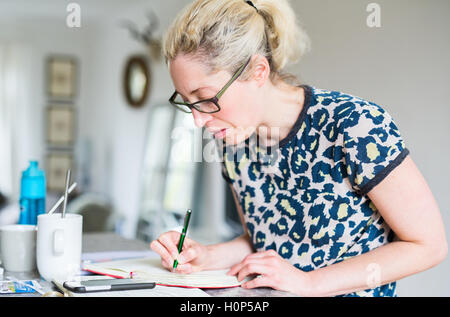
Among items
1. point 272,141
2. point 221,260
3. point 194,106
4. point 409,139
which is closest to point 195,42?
point 194,106

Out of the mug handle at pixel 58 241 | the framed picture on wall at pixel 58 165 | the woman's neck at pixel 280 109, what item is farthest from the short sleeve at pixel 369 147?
the framed picture on wall at pixel 58 165

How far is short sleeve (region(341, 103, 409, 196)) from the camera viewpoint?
82 centimetres

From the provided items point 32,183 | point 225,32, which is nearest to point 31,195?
point 32,183

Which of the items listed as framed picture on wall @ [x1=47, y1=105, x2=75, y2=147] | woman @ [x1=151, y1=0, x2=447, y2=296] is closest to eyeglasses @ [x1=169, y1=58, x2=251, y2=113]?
woman @ [x1=151, y1=0, x2=447, y2=296]

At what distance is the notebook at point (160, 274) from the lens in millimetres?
828

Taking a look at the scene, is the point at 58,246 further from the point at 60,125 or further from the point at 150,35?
the point at 60,125

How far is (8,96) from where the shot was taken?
5434mm

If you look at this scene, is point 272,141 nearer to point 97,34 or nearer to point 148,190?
point 148,190

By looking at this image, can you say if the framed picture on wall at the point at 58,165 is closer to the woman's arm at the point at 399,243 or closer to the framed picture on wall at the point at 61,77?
the framed picture on wall at the point at 61,77

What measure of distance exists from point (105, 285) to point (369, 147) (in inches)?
17.8

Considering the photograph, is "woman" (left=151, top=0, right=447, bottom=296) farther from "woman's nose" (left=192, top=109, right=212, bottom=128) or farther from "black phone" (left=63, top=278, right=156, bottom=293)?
"black phone" (left=63, top=278, right=156, bottom=293)

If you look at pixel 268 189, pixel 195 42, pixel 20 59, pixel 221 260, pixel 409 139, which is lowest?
pixel 221 260

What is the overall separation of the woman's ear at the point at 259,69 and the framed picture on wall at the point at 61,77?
4987 mm
